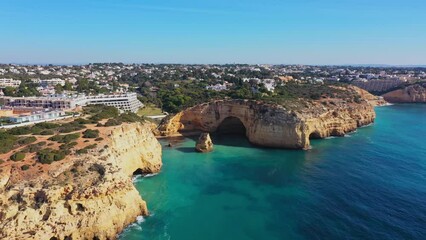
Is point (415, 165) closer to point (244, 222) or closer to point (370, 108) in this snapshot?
point (244, 222)

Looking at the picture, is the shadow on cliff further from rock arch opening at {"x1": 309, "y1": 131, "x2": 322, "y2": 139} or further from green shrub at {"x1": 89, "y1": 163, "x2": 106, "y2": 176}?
green shrub at {"x1": 89, "y1": 163, "x2": 106, "y2": 176}

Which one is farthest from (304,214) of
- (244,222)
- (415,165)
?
(415,165)

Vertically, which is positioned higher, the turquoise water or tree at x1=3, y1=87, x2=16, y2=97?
tree at x1=3, y1=87, x2=16, y2=97

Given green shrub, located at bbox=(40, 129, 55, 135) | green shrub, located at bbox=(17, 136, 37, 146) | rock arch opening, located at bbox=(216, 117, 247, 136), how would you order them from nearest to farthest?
green shrub, located at bbox=(17, 136, 37, 146), green shrub, located at bbox=(40, 129, 55, 135), rock arch opening, located at bbox=(216, 117, 247, 136)

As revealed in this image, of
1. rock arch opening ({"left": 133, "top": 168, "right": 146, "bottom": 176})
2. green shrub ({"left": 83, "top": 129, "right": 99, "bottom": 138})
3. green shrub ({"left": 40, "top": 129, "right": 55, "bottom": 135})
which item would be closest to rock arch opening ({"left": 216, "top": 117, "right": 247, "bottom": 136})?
rock arch opening ({"left": 133, "top": 168, "right": 146, "bottom": 176})

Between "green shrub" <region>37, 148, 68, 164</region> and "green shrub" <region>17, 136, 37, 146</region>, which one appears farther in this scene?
"green shrub" <region>17, 136, 37, 146</region>

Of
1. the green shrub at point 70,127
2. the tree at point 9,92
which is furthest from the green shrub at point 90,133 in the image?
the tree at point 9,92

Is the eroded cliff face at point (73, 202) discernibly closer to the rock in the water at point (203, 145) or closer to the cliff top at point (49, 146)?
the cliff top at point (49, 146)

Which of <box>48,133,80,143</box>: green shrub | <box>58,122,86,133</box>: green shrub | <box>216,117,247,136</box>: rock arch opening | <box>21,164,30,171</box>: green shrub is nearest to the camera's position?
<box>21,164,30,171</box>: green shrub
